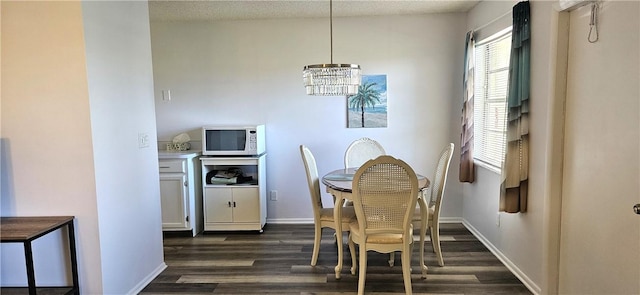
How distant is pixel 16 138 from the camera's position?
2352 mm

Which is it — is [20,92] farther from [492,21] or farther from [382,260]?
[492,21]

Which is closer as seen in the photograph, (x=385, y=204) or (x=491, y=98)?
(x=385, y=204)

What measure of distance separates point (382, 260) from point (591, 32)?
2290 mm

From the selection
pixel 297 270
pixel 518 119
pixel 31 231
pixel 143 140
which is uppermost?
pixel 518 119

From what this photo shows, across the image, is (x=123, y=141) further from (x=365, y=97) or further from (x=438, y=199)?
(x=365, y=97)

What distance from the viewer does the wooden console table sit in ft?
6.53

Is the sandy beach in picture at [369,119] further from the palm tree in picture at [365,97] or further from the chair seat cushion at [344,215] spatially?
the chair seat cushion at [344,215]

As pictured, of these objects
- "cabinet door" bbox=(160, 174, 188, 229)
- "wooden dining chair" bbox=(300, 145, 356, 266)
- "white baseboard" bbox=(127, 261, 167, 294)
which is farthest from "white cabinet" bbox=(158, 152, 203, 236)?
"wooden dining chair" bbox=(300, 145, 356, 266)

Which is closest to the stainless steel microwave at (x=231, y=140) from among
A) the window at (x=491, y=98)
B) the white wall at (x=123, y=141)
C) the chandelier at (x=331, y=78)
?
the white wall at (x=123, y=141)

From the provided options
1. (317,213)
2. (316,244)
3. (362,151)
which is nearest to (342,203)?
(317,213)

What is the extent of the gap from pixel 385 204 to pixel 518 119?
121 cm

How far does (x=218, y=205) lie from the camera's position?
13.8 ft

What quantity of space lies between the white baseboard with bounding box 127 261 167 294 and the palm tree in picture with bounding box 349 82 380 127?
2561 millimetres

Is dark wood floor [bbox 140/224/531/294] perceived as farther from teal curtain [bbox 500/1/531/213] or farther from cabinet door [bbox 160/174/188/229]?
teal curtain [bbox 500/1/531/213]
